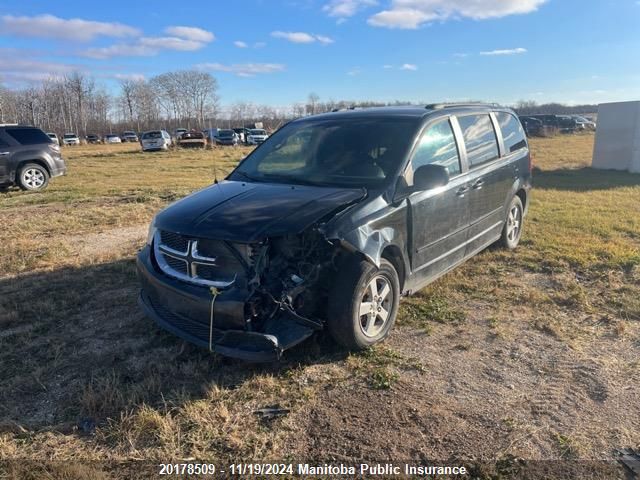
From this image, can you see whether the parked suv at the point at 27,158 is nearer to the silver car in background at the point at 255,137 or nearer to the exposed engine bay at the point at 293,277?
the exposed engine bay at the point at 293,277

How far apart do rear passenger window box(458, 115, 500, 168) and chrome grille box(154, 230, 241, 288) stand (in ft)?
9.36

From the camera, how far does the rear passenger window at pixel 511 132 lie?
6016 mm

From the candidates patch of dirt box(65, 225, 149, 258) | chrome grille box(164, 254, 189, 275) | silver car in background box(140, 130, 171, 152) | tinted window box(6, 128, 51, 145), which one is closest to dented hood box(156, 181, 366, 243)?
chrome grille box(164, 254, 189, 275)

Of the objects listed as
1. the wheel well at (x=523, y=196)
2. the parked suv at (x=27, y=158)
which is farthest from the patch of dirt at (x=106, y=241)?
the parked suv at (x=27, y=158)

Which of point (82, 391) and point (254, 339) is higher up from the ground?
point (254, 339)

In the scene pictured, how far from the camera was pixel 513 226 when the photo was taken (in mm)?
6438

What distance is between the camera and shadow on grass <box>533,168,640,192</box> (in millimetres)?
12250

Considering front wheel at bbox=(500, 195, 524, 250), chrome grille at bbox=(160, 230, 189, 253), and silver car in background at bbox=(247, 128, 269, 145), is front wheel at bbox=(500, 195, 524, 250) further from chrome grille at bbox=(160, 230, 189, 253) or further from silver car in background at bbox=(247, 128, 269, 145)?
silver car in background at bbox=(247, 128, 269, 145)

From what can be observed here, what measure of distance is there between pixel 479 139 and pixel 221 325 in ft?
11.8

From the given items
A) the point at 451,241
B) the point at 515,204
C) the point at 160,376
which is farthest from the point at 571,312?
the point at 160,376

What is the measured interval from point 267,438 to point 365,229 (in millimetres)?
1569

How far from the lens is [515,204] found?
6367 mm

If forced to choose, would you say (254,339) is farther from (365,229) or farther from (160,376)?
(365,229)

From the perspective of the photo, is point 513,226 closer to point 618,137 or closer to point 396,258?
point 396,258
